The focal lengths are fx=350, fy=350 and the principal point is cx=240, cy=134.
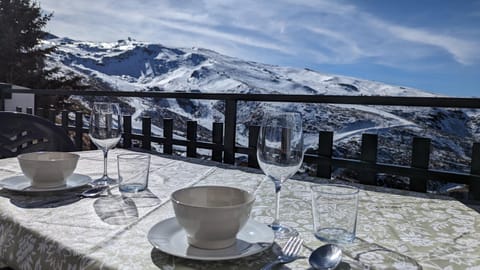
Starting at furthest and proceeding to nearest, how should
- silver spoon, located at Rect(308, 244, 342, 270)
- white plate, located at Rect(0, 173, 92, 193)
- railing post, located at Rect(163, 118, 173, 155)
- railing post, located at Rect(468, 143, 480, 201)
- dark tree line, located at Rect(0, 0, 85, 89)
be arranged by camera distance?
dark tree line, located at Rect(0, 0, 85, 89) → railing post, located at Rect(163, 118, 173, 155) → railing post, located at Rect(468, 143, 480, 201) → white plate, located at Rect(0, 173, 92, 193) → silver spoon, located at Rect(308, 244, 342, 270)

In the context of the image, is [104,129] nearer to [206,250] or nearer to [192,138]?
[206,250]

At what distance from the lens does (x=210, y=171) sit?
1.25 meters

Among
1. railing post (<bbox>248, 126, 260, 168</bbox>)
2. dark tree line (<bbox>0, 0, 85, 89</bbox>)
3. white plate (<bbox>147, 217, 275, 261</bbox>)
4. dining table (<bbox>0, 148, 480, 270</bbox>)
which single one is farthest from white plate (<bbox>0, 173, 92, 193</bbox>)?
dark tree line (<bbox>0, 0, 85, 89</bbox>)

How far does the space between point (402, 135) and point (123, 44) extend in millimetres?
7535

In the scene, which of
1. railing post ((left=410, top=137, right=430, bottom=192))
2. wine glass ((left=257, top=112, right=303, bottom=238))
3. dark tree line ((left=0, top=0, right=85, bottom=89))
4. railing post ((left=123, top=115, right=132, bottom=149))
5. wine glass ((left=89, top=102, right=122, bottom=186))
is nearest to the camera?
wine glass ((left=257, top=112, right=303, bottom=238))

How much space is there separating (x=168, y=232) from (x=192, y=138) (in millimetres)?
1830

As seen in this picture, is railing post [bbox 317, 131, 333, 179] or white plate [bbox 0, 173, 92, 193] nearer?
white plate [bbox 0, 173, 92, 193]

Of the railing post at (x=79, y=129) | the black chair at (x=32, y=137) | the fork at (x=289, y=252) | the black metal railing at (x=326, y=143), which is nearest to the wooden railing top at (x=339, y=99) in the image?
the black metal railing at (x=326, y=143)

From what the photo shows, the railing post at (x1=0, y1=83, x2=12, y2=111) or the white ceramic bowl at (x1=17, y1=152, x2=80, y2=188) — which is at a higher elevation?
the railing post at (x1=0, y1=83, x2=12, y2=111)

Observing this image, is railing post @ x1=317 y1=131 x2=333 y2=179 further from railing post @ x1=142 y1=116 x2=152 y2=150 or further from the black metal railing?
railing post @ x1=142 y1=116 x2=152 y2=150

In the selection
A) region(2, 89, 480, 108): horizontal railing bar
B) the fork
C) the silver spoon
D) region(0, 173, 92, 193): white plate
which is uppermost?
region(2, 89, 480, 108): horizontal railing bar

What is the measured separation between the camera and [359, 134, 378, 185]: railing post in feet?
→ 5.69

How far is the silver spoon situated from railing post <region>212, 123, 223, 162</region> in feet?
5.70

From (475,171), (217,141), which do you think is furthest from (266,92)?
(475,171)
